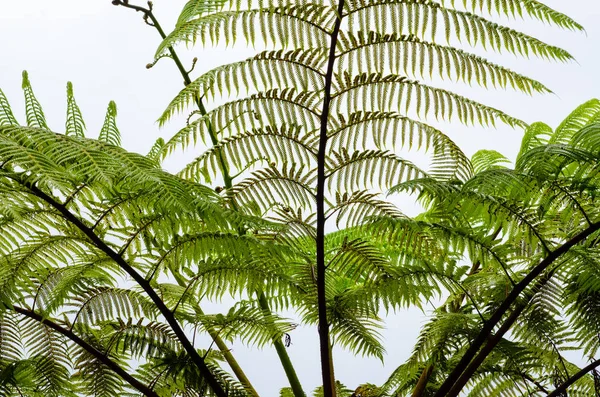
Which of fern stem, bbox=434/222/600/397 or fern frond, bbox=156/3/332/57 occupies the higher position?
fern frond, bbox=156/3/332/57

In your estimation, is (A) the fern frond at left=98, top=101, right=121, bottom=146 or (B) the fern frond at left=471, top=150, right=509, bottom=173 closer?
Result: (A) the fern frond at left=98, top=101, right=121, bottom=146

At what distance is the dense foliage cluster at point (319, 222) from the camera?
1526mm

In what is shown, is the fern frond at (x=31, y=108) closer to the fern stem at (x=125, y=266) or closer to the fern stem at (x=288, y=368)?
the fern stem at (x=125, y=266)

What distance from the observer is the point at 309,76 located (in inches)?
64.6

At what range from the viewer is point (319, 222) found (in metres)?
1.57

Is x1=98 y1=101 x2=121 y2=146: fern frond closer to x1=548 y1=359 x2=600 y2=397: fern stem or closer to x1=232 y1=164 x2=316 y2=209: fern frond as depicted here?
x1=232 y1=164 x2=316 y2=209: fern frond

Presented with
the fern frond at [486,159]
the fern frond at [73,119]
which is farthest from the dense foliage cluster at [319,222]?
the fern frond at [486,159]

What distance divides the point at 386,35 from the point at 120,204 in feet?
2.10

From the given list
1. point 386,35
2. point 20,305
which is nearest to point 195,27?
point 386,35

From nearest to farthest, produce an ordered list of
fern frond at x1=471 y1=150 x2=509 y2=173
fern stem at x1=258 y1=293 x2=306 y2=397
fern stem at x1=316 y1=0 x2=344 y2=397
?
fern stem at x1=316 y1=0 x2=344 y2=397 → fern stem at x1=258 y1=293 x2=306 y2=397 → fern frond at x1=471 y1=150 x2=509 y2=173

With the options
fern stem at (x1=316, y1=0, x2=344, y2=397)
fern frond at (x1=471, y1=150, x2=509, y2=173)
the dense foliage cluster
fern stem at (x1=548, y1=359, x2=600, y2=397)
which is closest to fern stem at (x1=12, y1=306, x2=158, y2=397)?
the dense foliage cluster

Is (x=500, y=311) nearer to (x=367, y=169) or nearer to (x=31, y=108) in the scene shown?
(x=367, y=169)

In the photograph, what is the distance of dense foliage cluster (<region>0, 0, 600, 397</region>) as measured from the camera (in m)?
1.53

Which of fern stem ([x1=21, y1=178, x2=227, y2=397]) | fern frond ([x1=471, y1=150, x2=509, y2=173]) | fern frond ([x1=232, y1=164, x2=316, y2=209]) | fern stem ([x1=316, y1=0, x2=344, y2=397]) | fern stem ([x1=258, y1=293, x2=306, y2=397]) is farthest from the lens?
fern frond ([x1=471, y1=150, x2=509, y2=173])
